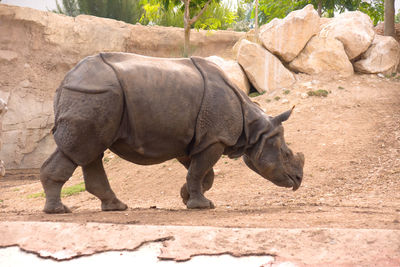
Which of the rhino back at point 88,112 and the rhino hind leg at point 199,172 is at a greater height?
the rhino back at point 88,112

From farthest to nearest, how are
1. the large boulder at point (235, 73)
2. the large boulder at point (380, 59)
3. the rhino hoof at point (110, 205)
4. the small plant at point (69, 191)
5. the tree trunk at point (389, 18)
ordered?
the tree trunk at point (389, 18)
the large boulder at point (380, 59)
the large boulder at point (235, 73)
the small plant at point (69, 191)
the rhino hoof at point (110, 205)

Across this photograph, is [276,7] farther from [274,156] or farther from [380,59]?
[274,156]

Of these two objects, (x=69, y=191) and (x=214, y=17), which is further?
(x=214, y=17)

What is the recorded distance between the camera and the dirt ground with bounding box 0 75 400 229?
241 inches

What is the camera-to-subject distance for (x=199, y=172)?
5.94 meters

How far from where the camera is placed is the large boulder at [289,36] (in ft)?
42.4

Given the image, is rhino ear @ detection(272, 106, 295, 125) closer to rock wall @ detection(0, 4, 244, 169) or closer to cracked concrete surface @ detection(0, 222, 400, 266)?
cracked concrete surface @ detection(0, 222, 400, 266)

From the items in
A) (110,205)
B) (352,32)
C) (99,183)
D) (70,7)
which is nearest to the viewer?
(99,183)

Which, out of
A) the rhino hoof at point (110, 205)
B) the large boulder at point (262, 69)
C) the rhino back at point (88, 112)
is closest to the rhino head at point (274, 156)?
the rhino hoof at point (110, 205)

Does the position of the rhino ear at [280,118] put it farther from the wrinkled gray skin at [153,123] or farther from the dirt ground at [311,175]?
the dirt ground at [311,175]

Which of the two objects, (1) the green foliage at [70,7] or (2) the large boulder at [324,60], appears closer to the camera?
(2) the large boulder at [324,60]

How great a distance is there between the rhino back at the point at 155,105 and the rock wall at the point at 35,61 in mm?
10030

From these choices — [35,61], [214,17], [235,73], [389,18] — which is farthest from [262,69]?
[214,17]

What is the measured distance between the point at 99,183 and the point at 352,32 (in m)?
9.52
